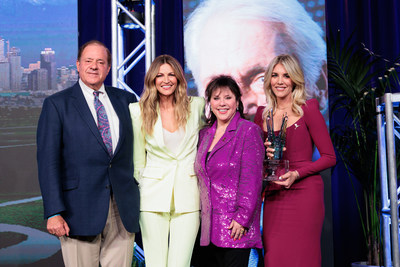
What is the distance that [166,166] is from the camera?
7.68 ft

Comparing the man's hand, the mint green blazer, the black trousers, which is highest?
the mint green blazer

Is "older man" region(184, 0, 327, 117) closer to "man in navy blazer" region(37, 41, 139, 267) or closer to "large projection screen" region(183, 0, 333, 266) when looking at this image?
"large projection screen" region(183, 0, 333, 266)

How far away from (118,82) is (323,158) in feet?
6.05

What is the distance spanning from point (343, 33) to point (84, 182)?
3331mm

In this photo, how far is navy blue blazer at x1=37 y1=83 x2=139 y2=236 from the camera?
2201mm

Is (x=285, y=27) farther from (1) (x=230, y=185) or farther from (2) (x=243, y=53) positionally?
(1) (x=230, y=185)

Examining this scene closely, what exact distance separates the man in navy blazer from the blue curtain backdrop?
7.89ft

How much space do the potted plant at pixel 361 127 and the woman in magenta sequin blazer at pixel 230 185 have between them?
2.01 meters

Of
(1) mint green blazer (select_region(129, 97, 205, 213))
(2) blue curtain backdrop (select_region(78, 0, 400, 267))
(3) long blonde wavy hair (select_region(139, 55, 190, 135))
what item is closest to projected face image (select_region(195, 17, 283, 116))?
(2) blue curtain backdrop (select_region(78, 0, 400, 267))

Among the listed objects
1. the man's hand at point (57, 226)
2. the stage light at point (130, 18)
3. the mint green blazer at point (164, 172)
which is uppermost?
the stage light at point (130, 18)

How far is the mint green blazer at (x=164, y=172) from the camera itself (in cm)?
230

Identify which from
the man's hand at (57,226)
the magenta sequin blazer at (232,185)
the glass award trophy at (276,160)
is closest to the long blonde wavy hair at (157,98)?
the magenta sequin blazer at (232,185)

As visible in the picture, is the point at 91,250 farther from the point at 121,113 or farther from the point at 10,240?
the point at 10,240

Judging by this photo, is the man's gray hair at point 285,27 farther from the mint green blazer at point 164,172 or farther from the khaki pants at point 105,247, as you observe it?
the khaki pants at point 105,247
